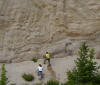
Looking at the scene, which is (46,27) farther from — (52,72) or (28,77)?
(28,77)

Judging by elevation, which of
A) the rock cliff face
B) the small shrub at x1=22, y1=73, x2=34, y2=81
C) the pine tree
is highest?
A: the rock cliff face

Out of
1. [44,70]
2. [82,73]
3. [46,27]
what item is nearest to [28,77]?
[44,70]

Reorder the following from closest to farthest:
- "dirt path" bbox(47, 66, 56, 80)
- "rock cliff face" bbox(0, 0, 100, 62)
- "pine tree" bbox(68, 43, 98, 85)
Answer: "pine tree" bbox(68, 43, 98, 85) → "dirt path" bbox(47, 66, 56, 80) → "rock cliff face" bbox(0, 0, 100, 62)

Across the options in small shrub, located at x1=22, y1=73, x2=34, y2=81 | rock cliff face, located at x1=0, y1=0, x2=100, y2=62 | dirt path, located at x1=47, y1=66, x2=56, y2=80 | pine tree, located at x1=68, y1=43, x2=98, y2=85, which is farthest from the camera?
rock cliff face, located at x1=0, y1=0, x2=100, y2=62

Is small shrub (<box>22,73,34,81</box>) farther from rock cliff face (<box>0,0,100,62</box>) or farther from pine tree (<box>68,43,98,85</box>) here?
pine tree (<box>68,43,98,85</box>)

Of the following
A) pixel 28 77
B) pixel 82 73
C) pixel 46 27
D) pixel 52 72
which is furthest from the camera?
pixel 46 27

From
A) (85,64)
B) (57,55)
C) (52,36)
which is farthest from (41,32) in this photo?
(85,64)

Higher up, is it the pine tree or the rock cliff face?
the rock cliff face

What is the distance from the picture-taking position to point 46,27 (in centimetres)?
1928

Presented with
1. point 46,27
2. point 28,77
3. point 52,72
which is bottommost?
point 28,77

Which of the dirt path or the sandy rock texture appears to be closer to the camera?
the sandy rock texture

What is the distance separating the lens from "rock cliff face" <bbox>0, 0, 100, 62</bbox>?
18.6 metres

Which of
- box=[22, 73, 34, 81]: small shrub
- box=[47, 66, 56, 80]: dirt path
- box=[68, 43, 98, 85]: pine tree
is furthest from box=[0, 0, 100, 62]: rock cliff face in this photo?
box=[68, 43, 98, 85]: pine tree

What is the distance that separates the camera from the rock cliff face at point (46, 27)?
18578 millimetres
